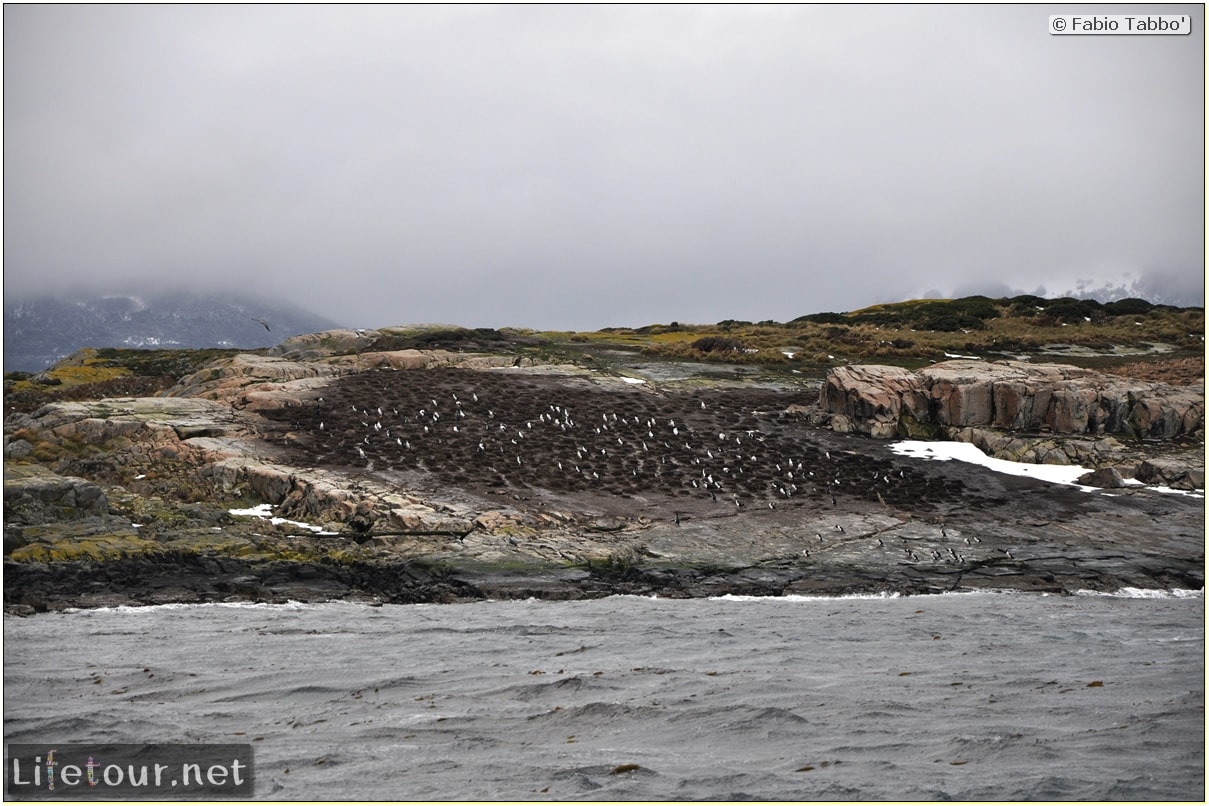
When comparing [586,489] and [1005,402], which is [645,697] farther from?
[1005,402]

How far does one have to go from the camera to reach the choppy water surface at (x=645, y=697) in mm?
9508

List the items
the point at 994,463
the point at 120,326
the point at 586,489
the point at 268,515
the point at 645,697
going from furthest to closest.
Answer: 1. the point at 120,326
2. the point at 994,463
3. the point at 586,489
4. the point at 268,515
5. the point at 645,697

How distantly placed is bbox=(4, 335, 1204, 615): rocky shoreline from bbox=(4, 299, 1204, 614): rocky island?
98 millimetres

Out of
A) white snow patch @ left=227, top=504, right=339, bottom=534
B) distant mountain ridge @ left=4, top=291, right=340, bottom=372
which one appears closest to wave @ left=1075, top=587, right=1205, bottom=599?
white snow patch @ left=227, top=504, right=339, bottom=534

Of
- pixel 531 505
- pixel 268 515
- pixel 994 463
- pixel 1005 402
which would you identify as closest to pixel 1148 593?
pixel 994 463

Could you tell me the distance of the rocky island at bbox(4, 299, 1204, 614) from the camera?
22203 mm

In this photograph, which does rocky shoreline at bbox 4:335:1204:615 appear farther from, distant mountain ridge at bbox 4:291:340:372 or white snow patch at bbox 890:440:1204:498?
distant mountain ridge at bbox 4:291:340:372

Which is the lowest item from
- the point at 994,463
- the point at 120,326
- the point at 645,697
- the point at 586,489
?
the point at 645,697

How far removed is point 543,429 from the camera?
34.3m

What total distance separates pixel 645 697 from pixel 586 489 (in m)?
16.3

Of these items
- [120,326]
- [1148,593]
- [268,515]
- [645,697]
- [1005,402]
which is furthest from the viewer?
[120,326]

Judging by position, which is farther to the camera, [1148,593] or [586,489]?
[586,489]

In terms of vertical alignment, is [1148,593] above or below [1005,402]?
below

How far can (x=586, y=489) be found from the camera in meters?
28.8
